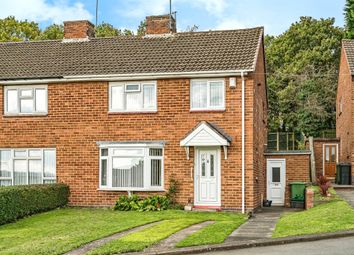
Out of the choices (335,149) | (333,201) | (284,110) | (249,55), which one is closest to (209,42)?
(249,55)

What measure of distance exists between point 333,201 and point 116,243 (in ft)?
35.5

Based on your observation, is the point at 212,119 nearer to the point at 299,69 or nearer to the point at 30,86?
the point at 30,86

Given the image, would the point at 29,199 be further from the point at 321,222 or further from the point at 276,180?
the point at 276,180

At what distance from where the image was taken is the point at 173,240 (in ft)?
50.1

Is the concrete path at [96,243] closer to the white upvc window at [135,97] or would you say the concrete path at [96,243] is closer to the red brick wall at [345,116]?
the white upvc window at [135,97]

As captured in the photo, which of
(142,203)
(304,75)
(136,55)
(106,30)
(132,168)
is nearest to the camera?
(142,203)

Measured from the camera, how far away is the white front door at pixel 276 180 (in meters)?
27.8

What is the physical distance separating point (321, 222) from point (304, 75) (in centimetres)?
3653

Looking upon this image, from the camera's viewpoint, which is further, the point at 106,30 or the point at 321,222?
the point at 106,30

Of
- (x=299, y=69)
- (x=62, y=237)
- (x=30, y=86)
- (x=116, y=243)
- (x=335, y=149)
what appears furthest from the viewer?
(x=299, y=69)

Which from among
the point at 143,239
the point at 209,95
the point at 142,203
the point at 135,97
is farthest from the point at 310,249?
the point at 135,97

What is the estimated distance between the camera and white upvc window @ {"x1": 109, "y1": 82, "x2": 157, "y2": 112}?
24484 mm

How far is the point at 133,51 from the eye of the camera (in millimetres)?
26438

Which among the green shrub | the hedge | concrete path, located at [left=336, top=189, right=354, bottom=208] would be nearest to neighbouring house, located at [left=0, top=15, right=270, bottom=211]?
the green shrub
